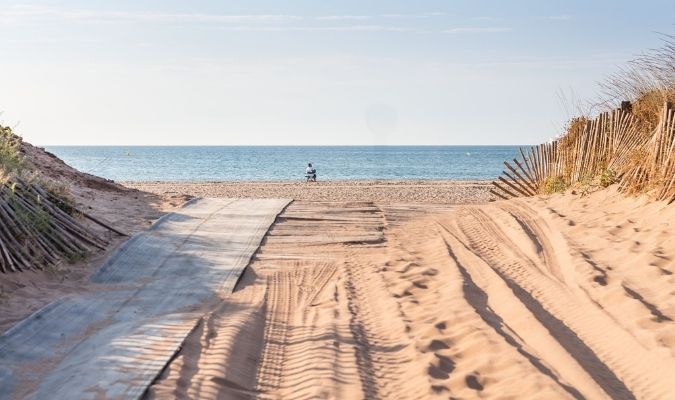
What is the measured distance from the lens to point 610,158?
13289 mm

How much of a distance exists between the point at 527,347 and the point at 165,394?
254 cm

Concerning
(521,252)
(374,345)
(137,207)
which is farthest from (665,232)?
(137,207)

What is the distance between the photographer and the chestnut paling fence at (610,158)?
10.7m

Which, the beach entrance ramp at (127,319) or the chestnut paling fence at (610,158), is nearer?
the beach entrance ramp at (127,319)

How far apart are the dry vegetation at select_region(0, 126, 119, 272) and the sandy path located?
225 centimetres

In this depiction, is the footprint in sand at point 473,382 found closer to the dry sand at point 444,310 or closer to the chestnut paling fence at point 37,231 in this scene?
the dry sand at point 444,310

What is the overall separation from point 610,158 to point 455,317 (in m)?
7.70

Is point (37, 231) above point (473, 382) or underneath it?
above

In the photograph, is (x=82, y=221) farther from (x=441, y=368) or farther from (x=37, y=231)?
(x=441, y=368)

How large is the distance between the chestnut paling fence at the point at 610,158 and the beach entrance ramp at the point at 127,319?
5.41 m

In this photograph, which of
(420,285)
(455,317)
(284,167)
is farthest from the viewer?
(284,167)

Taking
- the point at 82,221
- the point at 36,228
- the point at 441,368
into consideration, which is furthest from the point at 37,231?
the point at 441,368

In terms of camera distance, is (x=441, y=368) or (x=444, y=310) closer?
(x=441, y=368)

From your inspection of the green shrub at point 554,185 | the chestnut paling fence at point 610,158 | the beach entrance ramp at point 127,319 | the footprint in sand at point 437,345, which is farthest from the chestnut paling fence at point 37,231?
the green shrub at point 554,185
